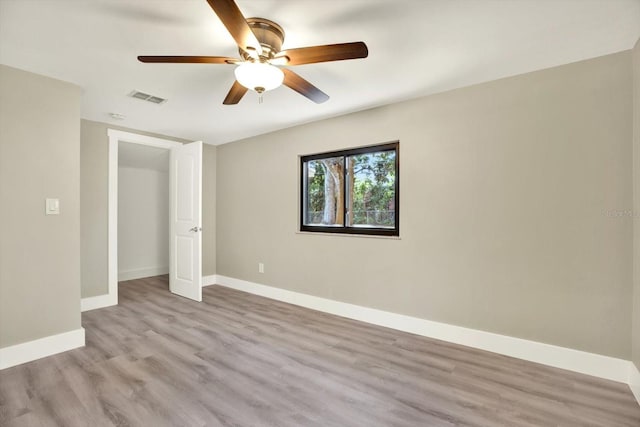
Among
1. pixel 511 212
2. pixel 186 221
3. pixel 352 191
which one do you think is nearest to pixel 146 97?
pixel 186 221

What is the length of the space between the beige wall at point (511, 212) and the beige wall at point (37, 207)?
2.40m

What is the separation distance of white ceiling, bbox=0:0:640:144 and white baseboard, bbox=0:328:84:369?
214 cm

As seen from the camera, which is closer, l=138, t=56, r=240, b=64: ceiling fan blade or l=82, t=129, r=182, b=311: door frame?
l=138, t=56, r=240, b=64: ceiling fan blade

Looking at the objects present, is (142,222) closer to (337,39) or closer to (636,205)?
(337,39)

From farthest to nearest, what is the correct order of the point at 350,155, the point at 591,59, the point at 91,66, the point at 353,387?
the point at 350,155
the point at 91,66
the point at 591,59
the point at 353,387

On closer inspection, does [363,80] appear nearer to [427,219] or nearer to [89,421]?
[427,219]

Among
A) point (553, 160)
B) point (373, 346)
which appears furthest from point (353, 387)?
point (553, 160)

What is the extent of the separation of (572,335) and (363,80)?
249cm

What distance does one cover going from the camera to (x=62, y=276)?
2529 mm

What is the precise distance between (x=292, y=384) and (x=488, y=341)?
1.64m

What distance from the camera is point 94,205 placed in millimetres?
3564

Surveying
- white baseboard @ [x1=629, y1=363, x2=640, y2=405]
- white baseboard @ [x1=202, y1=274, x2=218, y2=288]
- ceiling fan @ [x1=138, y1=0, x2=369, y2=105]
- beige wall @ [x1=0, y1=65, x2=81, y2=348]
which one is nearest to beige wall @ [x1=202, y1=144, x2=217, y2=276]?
white baseboard @ [x1=202, y1=274, x2=218, y2=288]

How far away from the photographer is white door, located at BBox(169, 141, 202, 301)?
153 inches

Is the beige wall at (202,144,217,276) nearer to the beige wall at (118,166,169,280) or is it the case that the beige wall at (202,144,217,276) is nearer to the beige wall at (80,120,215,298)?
the beige wall at (118,166,169,280)
